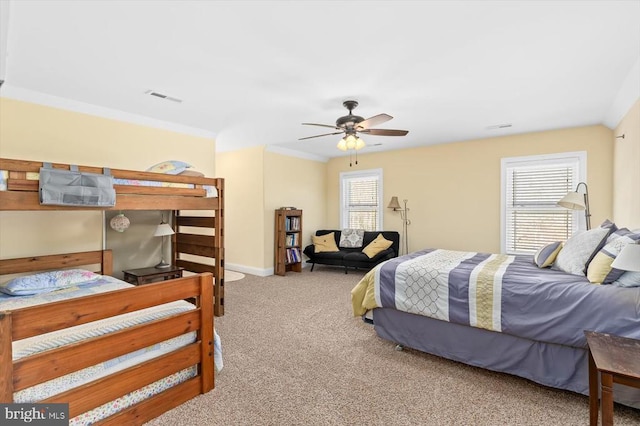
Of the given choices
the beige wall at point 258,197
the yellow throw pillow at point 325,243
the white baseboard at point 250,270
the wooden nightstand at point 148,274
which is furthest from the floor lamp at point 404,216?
the wooden nightstand at point 148,274

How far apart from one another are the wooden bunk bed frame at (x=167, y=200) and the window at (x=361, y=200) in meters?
3.44

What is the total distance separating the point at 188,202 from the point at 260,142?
2456 millimetres

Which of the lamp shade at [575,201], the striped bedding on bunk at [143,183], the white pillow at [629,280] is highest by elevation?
the striped bedding on bunk at [143,183]

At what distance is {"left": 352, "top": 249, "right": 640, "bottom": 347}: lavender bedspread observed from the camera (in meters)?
1.96

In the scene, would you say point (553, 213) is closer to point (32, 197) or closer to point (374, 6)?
point (374, 6)

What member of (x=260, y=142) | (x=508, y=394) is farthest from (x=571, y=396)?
(x=260, y=142)

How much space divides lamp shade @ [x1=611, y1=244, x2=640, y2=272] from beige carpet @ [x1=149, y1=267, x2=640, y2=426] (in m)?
0.97

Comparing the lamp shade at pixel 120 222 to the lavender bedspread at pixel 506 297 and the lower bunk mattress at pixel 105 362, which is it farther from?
the lavender bedspread at pixel 506 297

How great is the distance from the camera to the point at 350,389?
7.25 feet

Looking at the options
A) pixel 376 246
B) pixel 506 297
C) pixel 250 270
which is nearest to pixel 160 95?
pixel 250 270

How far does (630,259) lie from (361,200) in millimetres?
5183

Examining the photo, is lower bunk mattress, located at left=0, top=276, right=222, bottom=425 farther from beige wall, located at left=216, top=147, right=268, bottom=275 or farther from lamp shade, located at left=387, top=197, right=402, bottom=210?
lamp shade, located at left=387, top=197, right=402, bottom=210

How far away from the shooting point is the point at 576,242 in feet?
8.70

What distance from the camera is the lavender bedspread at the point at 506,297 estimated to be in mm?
1956
